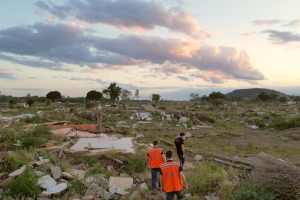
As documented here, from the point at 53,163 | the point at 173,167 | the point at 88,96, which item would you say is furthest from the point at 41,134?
the point at 88,96

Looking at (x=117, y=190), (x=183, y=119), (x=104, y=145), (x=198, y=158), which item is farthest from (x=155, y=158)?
(x=183, y=119)

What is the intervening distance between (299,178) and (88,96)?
51429mm

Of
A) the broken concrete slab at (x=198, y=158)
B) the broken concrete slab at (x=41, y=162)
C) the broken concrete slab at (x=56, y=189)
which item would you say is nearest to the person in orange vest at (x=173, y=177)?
the broken concrete slab at (x=56, y=189)

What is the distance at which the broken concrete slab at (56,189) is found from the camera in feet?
16.2

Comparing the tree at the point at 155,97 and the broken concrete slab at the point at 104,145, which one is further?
the tree at the point at 155,97

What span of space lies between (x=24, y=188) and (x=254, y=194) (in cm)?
499

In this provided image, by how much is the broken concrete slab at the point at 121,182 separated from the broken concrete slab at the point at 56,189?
1.19 meters

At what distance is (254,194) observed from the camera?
4.29 m

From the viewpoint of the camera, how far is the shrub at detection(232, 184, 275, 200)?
426 centimetres

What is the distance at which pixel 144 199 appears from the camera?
5.02 meters

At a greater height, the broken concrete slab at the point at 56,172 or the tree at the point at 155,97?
the tree at the point at 155,97

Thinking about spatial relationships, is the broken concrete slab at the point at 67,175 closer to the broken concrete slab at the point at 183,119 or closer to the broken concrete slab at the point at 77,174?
the broken concrete slab at the point at 77,174

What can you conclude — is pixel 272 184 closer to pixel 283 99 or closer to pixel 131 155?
pixel 131 155

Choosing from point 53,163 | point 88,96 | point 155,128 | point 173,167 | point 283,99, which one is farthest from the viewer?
point 283,99
